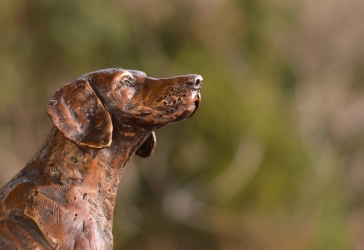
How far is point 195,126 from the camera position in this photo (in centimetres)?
425

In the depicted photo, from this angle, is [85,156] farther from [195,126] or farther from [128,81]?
[195,126]

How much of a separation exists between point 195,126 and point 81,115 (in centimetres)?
306

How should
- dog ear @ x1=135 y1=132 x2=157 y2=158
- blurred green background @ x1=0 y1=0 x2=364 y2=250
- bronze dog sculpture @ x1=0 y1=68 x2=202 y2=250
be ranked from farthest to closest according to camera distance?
blurred green background @ x1=0 y1=0 x2=364 y2=250
dog ear @ x1=135 y1=132 x2=157 y2=158
bronze dog sculpture @ x1=0 y1=68 x2=202 y2=250

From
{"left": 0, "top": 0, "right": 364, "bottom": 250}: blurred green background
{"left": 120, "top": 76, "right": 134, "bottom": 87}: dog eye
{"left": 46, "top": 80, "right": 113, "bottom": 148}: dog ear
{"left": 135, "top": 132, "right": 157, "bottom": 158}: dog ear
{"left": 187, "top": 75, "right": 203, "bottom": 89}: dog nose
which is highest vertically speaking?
{"left": 0, "top": 0, "right": 364, "bottom": 250}: blurred green background

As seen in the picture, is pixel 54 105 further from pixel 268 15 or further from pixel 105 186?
pixel 268 15

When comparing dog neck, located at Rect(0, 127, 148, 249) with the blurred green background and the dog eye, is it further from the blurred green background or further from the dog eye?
the blurred green background

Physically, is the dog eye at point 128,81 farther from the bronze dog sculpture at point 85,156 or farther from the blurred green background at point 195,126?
the blurred green background at point 195,126

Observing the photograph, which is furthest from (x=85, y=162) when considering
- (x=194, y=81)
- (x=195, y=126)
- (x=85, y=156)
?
(x=195, y=126)

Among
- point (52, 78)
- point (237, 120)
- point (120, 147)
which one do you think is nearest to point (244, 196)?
point (237, 120)

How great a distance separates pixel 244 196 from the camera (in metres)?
4.31

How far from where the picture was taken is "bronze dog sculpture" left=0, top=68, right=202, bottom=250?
1178 millimetres

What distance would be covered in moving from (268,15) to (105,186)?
4.30 m

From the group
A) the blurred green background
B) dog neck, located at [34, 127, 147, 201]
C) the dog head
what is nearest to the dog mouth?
the dog head

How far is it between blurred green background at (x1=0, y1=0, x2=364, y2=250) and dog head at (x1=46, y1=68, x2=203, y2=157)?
2.89m
